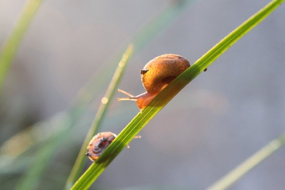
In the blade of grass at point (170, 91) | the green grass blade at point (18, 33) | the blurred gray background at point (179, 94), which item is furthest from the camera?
the blurred gray background at point (179, 94)

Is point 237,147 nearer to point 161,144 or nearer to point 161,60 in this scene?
point 161,144

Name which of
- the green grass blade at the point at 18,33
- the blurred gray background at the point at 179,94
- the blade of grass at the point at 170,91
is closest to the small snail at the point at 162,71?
the blade of grass at the point at 170,91

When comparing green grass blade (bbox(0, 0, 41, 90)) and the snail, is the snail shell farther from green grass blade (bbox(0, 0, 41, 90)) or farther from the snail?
green grass blade (bbox(0, 0, 41, 90))

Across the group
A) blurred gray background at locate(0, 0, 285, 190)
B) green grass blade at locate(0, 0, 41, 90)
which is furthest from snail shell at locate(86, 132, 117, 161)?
blurred gray background at locate(0, 0, 285, 190)

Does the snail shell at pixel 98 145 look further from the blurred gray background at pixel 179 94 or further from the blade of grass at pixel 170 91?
the blurred gray background at pixel 179 94

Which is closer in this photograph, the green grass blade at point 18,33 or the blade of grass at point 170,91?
the blade of grass at point 170,91

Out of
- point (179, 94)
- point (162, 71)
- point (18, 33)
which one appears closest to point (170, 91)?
point (162, 71)

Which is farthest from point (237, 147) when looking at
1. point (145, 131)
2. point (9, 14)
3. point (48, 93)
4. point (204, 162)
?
point (9, 14)
